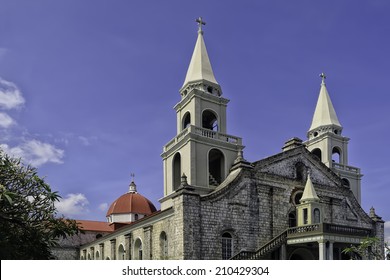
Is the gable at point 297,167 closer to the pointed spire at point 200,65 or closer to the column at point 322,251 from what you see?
the column at point 322,251

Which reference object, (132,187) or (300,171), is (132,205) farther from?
(300,171)

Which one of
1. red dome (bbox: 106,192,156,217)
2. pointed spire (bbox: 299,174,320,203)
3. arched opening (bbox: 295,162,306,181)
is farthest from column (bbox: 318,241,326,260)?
red dome (bbox: 106,192,156,217)

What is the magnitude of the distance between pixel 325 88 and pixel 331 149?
667 centimetres

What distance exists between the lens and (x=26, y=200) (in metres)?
18.3

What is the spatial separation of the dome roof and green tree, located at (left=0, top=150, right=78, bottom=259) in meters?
36.2

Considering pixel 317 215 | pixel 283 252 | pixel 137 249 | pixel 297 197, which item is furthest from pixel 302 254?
pixel 137 249

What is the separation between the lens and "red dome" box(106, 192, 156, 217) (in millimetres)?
55406

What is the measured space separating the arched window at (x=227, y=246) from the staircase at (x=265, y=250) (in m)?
0.67

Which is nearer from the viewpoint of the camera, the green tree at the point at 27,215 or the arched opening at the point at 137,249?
the green tree at the point at 27,215

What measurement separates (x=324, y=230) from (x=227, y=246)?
228 inches

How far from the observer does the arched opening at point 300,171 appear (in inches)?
1267

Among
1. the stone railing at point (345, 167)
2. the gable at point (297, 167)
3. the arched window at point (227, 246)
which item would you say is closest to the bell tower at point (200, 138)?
the gable at point (297, 167)

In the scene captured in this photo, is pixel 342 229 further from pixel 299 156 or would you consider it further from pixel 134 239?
pixel 134 239
